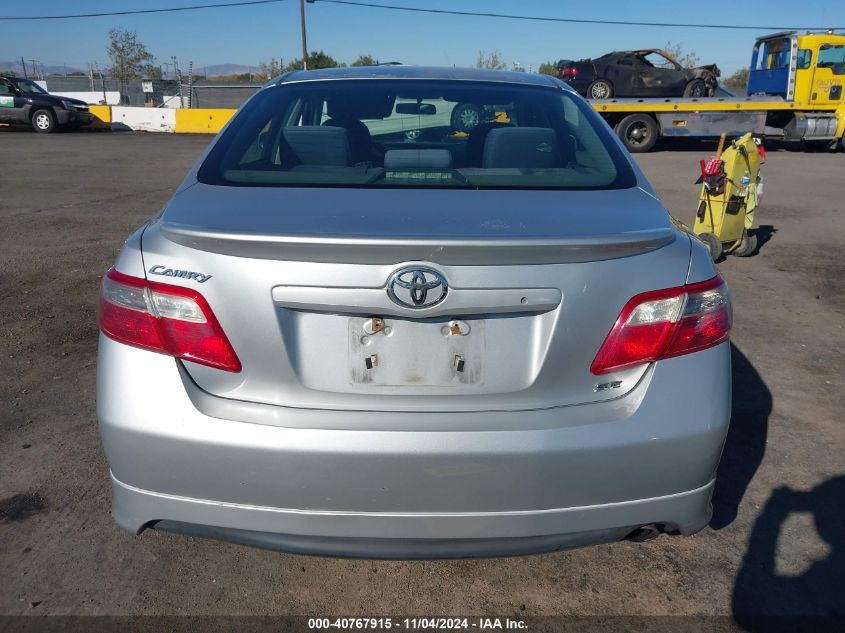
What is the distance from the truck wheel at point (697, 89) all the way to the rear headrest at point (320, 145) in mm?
20218

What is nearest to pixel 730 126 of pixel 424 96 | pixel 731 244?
pixel 731 244

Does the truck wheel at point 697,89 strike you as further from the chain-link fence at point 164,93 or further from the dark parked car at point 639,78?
the chain-link fence at point 164,93

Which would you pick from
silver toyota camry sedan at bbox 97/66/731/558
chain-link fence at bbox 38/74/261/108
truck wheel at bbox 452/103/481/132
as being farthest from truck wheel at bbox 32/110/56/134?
silver toyota camry sedan at bbox 97/66/731/558

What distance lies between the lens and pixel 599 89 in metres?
20.4

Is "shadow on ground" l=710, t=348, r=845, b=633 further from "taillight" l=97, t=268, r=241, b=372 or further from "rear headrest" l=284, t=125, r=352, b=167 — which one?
"rear headrest" l=284, t=125, r=352, b=167

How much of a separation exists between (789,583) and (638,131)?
18.5 m

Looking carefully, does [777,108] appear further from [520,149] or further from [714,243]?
[520,149]

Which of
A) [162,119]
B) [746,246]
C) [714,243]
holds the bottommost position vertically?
[746,246]

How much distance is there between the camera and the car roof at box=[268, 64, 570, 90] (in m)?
3.09

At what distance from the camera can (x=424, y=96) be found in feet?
9.65

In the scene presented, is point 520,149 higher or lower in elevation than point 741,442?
higher

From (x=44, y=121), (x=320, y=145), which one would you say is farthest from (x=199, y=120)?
(x=320, y=145)

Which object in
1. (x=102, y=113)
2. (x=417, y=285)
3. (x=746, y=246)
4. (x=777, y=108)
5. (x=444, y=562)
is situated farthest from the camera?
(x=102, y=113)

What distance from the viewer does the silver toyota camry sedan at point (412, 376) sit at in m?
1.77
